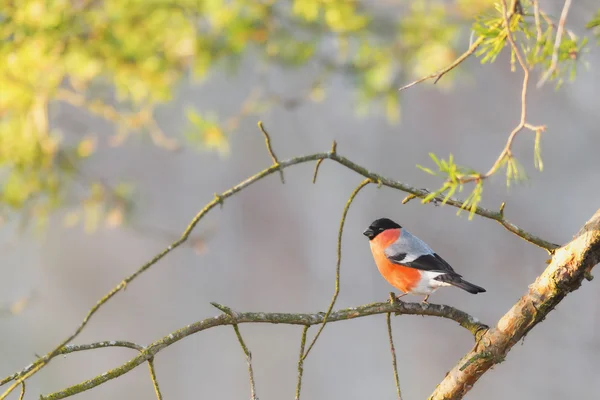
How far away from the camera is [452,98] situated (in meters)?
5.10

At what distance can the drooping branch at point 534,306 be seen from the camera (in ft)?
2.28

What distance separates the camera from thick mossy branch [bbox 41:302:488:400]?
65 centimetres

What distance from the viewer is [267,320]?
715 millimetres

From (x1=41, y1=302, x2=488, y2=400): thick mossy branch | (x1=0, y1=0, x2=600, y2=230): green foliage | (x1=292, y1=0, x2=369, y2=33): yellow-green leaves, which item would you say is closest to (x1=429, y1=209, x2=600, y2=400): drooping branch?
(x1=41, y1=302, x2=488, y2=400): thick mossy branch

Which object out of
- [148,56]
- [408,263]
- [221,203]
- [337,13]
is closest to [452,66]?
[221,203]

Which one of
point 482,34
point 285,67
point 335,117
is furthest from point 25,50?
point 335,117

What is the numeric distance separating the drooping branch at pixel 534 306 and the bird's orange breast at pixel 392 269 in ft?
0.99

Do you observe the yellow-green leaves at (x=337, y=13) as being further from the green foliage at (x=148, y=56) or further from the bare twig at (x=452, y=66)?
the bare twig at (x=452, y=66)

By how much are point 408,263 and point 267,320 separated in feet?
1.47

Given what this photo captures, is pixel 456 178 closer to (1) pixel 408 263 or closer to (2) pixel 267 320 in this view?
(2) pixel 267 320

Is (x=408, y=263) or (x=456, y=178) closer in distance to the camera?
(x=456, y=178)

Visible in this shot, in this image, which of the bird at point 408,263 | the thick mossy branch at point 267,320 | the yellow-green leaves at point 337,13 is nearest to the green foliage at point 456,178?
the thick mossy branch at point 267,320

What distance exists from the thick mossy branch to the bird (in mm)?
239

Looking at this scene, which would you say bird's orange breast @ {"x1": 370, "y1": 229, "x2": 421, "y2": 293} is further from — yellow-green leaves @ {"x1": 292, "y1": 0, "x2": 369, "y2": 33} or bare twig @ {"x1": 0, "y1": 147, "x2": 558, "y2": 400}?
yellow-green leaves @ {"x1": 292, "y1": 0, "x2": 369, "y2": 33}
